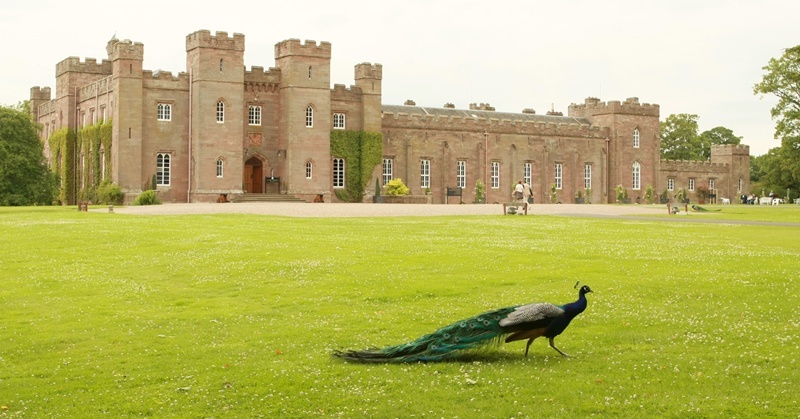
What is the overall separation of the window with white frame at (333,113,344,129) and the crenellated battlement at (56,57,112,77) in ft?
57.4

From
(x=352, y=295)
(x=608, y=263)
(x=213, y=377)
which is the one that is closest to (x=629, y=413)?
(x=213, y=377)

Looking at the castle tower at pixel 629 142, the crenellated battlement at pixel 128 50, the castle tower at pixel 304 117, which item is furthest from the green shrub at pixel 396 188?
the castle tower at pixel 629 142

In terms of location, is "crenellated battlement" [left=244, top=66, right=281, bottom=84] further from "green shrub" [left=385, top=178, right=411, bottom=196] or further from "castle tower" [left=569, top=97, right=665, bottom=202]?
"castle tower" [left=569, top=97, right=665, bottom=202]

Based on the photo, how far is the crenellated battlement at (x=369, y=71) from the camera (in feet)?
215

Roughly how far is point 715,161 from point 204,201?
52.7 m

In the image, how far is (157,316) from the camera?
50.2 ft

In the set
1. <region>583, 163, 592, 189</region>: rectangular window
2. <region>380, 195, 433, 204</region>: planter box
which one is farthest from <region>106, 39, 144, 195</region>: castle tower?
<region>583, 163, 592, 189</region>: rectangular window

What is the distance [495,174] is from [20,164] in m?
34.2

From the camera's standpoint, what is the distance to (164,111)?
195 ft

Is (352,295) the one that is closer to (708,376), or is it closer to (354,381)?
(354,381)

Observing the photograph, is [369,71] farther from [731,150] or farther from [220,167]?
[731,150]

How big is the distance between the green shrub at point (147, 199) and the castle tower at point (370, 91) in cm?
1652

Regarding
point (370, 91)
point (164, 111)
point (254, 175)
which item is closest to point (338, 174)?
point (254, 175)

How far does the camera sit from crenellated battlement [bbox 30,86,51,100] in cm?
7812
